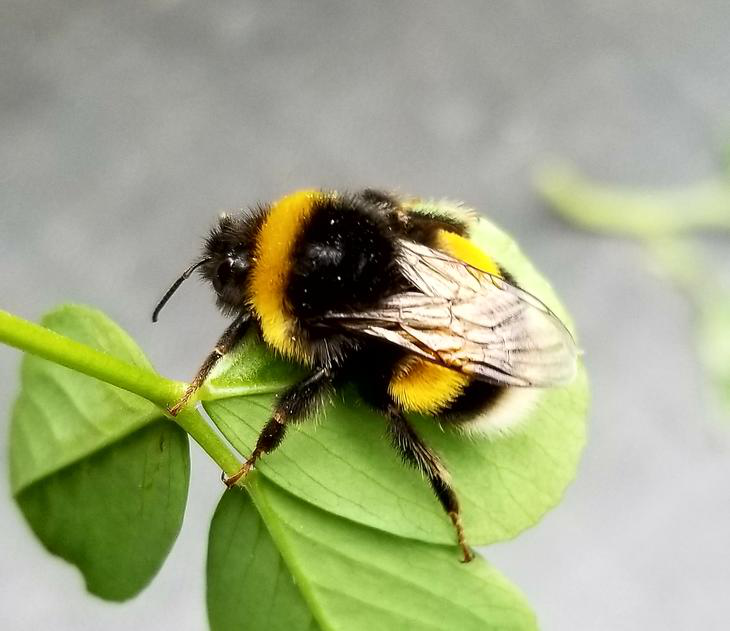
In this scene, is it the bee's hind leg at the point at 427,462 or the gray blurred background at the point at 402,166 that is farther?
the gray blurred background at the point at 402,166

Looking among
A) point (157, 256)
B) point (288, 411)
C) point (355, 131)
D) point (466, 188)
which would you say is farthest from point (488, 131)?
point (288, 411)

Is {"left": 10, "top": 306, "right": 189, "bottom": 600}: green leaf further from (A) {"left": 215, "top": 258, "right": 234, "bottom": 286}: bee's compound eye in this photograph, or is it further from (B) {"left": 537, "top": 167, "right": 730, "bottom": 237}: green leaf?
(B) {"left": 537, "top": 167, "right": 730, "bottom": 237}: green leaf

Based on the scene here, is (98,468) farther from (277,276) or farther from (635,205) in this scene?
(635,205)

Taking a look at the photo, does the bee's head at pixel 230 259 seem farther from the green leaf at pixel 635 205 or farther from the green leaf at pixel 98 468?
the green leaf at pixel 635 205

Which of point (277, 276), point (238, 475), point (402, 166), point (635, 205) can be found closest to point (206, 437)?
point (238, 475)

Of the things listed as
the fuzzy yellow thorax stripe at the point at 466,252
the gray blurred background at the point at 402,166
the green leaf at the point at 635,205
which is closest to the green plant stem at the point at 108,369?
the fuzzy yellow thorax stripe at the point at 466,252

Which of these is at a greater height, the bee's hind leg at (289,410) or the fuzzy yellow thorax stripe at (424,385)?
the fuzzy yellow thorax stripe at (424,385)

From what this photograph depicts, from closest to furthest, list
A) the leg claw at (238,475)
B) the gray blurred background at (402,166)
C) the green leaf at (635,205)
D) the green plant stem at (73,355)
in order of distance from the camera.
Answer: the green plant stem at (73,355) < the leg claw at (238,475) < the gray blurred background at (402,166) < the green leaf at (635,205)

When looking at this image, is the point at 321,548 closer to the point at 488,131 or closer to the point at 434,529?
the point at 434,529
